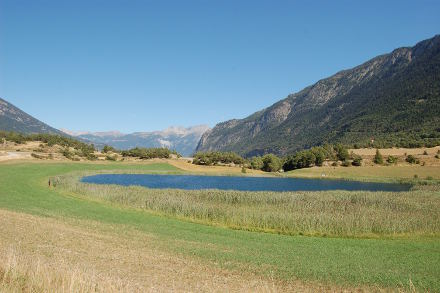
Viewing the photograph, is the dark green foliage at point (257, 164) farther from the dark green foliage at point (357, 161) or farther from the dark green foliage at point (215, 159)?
the dark green foliage at point (357, 161)

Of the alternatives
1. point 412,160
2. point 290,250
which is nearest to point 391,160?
point 412,160

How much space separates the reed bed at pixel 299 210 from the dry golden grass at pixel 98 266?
31.6 feet

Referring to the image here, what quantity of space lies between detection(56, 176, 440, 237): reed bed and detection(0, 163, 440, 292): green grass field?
1276mm

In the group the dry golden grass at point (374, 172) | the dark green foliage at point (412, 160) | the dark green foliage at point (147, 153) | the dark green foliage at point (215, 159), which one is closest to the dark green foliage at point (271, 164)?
the dark green foliage at point (215, 159)

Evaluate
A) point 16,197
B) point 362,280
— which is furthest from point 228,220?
point 16,197

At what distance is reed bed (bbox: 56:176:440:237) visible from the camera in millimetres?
25453

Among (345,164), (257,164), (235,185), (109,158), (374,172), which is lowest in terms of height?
(235,185)

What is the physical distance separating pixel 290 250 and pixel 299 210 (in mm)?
11677

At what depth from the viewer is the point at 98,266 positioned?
14.1m

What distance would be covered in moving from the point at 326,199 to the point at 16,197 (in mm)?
28820

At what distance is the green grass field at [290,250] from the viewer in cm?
1518

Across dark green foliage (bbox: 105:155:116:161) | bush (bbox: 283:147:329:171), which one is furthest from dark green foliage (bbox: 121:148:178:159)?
bush (bbox: 283:147:329:171)

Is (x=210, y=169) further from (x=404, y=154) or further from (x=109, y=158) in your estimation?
(x=404, y=154)

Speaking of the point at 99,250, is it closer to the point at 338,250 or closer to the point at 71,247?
the point at 71,247
